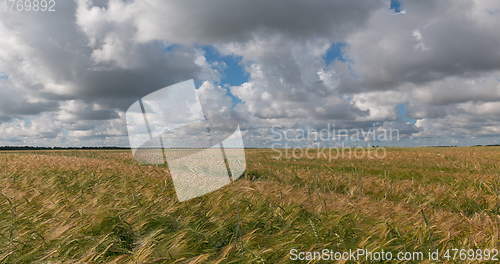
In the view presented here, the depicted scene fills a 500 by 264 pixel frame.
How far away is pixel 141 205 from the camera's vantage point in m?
4.62

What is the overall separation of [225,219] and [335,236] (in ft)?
4.30

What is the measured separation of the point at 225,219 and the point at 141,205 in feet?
4.72

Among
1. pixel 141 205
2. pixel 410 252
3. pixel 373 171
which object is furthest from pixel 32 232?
pixel 373 171

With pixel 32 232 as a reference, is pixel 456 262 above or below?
below

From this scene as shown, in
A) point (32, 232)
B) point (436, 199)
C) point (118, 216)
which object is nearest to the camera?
point (32, 232)

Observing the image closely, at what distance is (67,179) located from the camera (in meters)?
7.92

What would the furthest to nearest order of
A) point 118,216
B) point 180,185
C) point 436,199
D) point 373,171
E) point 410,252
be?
point 373,171 < point 436,199 < point 180,185 < point 118,216 < point 410,252

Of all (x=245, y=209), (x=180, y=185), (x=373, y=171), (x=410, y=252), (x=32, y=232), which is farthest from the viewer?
(x=373, y=171)

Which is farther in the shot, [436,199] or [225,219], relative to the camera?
[436,199]

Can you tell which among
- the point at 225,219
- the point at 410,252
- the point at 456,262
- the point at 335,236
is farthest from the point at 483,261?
the point at 225,219

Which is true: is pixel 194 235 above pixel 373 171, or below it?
above

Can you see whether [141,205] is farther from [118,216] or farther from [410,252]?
[410,252]

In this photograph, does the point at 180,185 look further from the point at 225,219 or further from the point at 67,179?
the point at 67,179

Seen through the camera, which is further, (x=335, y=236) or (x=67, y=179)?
(x=67, y=179)
